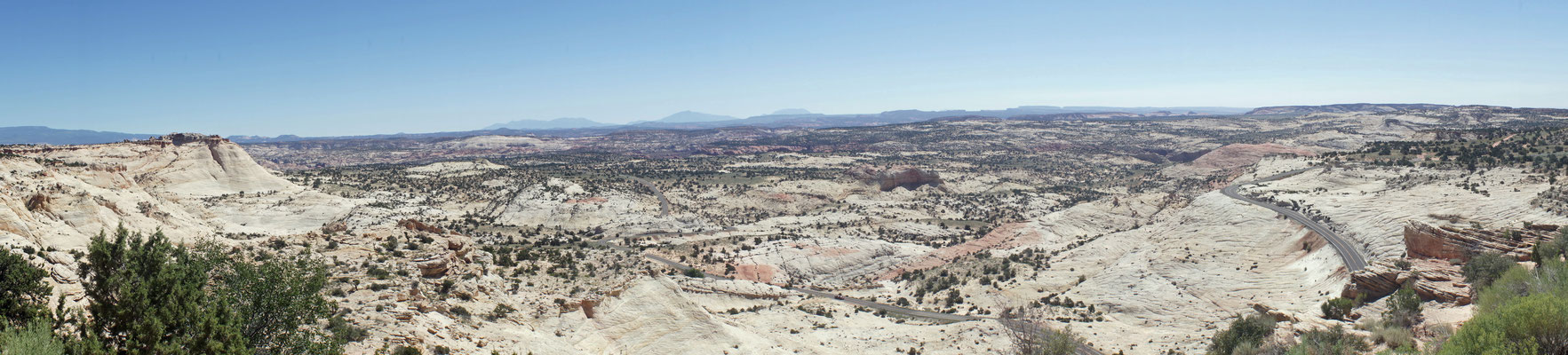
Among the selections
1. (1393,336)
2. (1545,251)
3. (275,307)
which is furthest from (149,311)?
(1545,251)

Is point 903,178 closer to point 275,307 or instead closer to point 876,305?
point 876,305

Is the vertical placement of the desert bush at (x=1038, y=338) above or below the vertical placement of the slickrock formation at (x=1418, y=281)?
below

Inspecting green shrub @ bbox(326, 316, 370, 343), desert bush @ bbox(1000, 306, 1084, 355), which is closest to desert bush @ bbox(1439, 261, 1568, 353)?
desert bush @ bbox(1000, 306, 1084, 355)

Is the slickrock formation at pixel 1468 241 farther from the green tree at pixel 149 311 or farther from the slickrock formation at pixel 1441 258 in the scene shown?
the green tree at pixel 149 311

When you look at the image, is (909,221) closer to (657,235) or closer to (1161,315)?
(657,235)

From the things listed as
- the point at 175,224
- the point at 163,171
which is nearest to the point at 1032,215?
the point at 175,224

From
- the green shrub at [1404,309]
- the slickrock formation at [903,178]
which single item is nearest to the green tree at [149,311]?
the green shrub at [1404,309]
